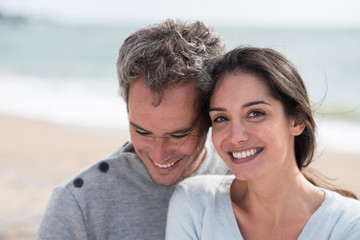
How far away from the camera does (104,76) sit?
13.9m

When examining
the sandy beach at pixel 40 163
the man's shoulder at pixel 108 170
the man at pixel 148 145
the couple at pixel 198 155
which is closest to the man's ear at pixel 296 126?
the couple at pixel 198 155

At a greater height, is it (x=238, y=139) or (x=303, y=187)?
(x=238, y=139)

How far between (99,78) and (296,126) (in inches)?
464

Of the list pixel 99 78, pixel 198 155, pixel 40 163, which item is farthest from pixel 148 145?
pixel 99 78

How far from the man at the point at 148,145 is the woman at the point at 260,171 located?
0.12m

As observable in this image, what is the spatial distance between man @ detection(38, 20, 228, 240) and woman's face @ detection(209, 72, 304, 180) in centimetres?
16

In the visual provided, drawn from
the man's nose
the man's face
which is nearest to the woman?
the man's face

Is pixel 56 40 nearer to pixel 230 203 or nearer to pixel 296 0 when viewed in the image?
pixel 296 0

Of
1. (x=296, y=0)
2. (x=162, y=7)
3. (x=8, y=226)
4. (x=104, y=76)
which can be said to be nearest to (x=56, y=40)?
(x=162, y=7)

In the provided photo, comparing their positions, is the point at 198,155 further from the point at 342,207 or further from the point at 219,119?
the point at 342,207

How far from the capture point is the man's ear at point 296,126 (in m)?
2.20

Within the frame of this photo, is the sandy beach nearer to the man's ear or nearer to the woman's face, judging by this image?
the woman's face

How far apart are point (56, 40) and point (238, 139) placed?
22.2 meters

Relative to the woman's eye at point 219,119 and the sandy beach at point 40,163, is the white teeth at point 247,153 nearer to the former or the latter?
the woman's eye at point 219,119
